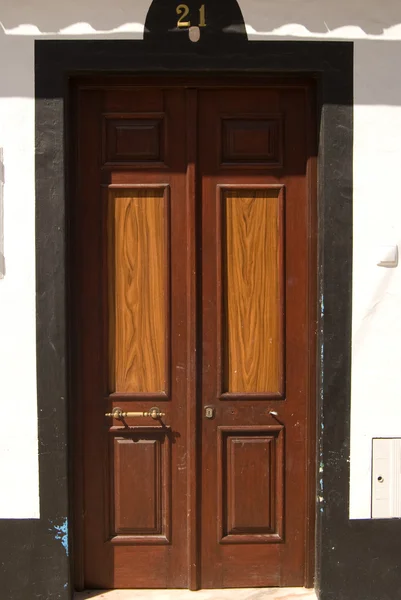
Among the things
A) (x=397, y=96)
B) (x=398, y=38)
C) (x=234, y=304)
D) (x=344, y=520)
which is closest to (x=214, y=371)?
(x=234, y=304)

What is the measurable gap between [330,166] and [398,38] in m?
0.81

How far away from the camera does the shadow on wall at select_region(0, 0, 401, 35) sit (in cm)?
399

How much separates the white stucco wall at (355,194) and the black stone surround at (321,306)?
6 centimetres

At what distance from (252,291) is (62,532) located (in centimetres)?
175

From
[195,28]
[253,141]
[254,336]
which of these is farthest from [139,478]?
[195,28]

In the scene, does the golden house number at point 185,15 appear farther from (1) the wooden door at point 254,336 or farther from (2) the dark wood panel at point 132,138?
(2) the dark wood panel at point 132,138

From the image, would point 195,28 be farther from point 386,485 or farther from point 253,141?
point 386,485

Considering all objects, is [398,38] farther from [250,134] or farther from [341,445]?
[341,445]

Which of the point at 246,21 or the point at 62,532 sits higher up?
the point at 246,21

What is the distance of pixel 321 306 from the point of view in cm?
410

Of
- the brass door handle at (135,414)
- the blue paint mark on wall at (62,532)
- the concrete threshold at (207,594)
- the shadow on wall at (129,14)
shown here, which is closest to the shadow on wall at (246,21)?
the shadow on wall at (129,14)

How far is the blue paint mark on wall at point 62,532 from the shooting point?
4047 mm

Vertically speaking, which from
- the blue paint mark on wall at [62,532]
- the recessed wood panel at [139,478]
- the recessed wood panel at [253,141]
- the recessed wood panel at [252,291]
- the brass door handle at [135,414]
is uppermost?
the recessed wood panel at [253,141]

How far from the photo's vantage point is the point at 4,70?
3971 millimetres
